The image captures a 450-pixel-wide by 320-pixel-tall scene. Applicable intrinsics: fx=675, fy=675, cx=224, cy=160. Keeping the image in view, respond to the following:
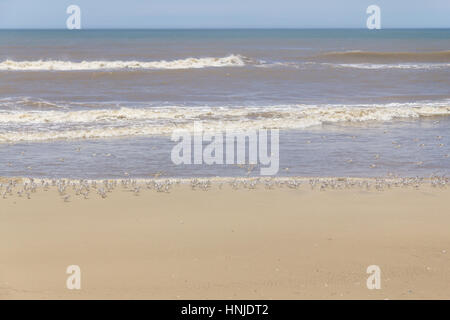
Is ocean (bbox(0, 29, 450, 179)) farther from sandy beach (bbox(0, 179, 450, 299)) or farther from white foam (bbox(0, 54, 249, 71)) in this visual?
white foam (bbox(0, 54, 249, 71))

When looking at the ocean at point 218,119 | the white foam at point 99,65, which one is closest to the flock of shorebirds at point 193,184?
the ocean at point 218,119

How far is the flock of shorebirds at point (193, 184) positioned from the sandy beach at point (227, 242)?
0.05 meters

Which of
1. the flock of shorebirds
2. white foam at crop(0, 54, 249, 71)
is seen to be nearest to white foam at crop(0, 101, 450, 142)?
the flock of shorebirds

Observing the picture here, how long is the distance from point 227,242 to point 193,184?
235cm

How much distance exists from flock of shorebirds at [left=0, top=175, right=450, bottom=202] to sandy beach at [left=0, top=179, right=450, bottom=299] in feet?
0.15

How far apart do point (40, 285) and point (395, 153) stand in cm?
768

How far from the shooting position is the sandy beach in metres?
5.40

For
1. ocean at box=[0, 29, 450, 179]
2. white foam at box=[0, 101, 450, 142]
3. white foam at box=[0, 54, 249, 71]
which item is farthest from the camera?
white foam at box=[0, 54, 249, 71]

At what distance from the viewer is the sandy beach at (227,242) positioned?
540cm

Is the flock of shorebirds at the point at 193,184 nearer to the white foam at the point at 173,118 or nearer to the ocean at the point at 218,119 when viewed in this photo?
the ocean at the point at 218,119

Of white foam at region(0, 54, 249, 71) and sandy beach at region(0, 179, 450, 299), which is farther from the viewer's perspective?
white foam at region(0, 54, 249, 71)

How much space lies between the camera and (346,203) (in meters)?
7.84

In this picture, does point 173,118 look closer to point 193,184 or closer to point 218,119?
point 218,119
